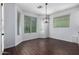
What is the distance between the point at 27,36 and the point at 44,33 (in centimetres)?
99

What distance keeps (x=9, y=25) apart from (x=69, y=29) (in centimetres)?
280

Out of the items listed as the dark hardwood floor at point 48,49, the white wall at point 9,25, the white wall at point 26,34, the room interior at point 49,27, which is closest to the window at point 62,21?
the room interior at point 49,27

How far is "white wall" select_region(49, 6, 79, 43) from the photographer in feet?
12.2

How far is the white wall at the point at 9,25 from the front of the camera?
3281 mm

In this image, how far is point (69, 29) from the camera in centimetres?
389

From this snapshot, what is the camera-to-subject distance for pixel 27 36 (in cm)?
453

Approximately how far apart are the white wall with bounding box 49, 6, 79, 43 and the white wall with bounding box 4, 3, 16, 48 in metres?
1.87

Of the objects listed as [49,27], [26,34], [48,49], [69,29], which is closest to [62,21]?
[69,29]

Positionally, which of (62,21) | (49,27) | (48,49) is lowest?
(48,49)

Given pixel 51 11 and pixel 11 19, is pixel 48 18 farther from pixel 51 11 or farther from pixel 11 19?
pixel 11 19

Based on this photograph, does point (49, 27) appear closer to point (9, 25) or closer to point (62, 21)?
point (62, 21)

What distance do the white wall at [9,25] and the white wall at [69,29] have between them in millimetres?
1874
